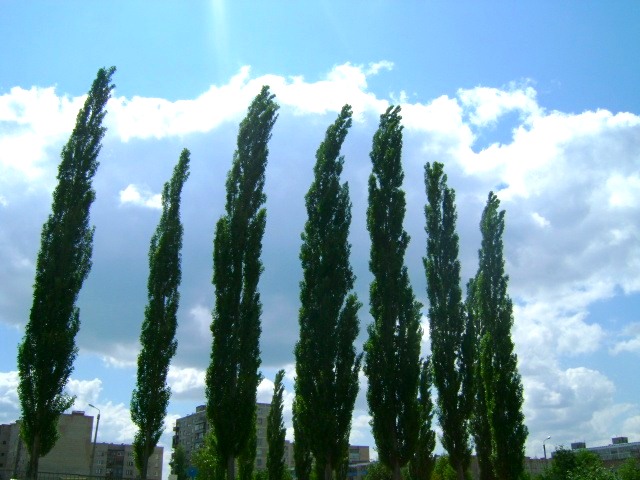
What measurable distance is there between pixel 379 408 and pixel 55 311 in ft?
46.0

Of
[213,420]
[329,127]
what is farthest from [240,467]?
[329,127]

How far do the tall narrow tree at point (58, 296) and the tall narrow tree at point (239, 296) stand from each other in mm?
5946

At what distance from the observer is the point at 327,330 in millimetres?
25000

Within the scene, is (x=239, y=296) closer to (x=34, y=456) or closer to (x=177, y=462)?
(x=34, y=456)

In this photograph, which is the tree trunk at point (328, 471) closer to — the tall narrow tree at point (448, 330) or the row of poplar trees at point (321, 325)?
the row of poplar trees at point (321, 325)

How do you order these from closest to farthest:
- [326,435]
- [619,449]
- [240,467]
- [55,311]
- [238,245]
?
[326,435]
[55,311]
[238,245]
[240,467]
[619,449]

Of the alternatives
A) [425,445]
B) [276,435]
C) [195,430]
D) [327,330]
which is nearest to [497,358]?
[425,445]

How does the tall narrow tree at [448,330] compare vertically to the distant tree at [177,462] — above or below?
above

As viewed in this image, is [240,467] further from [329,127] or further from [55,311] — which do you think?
[329,127]

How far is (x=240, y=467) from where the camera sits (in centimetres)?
3366

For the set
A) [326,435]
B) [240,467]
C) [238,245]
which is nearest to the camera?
[326,435]

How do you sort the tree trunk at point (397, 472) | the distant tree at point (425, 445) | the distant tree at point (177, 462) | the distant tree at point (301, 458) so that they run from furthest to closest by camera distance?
the distant tree at point (177, 462) < the distant tree at point (301, 458) < the distant tree at point (425, 445) < the tree trunk at point (397, 472)

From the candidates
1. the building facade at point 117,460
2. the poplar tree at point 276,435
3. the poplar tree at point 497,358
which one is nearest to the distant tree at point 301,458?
the poplar tree at point 276,435

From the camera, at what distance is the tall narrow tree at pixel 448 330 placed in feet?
91.0
